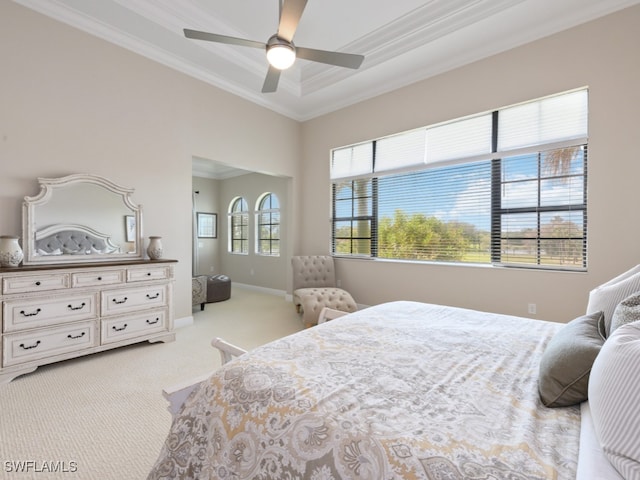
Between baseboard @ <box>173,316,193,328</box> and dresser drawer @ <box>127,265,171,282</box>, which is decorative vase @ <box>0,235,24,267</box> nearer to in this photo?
dresser drawer @ <box>127,265,171,282</box>

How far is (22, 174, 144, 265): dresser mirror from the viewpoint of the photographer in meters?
2.88

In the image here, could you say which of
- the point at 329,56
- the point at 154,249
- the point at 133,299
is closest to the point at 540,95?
the point at 329,56

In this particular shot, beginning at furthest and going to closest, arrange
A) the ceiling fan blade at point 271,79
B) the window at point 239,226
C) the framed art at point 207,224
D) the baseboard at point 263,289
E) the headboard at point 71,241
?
the framed art at point 207,224 → the window at point 239,226 → the baseboard at point 263,289 → the headboard at point 71,241 → the ceiling fan blade at point 271,79

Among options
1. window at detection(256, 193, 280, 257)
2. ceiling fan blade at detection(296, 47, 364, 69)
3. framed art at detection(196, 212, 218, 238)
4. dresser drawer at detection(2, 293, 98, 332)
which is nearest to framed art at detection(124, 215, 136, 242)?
dresser drawer at detection(2, 293, 98, 332)

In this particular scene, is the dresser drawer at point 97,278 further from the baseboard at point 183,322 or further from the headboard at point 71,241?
the baseboard at point 183,322

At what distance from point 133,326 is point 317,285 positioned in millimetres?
2566

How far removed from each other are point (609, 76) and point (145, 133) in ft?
16.3

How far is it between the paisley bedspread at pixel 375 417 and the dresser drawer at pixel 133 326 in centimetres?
238

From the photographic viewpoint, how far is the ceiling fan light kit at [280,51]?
232 cm

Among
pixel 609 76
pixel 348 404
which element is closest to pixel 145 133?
pixel 348 404

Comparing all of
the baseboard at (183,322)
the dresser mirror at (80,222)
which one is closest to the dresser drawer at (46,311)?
the dresser mirror at (80,222)

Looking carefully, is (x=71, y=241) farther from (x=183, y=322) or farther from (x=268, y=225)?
(x=268, y=225)

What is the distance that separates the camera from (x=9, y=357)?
8.11 ft

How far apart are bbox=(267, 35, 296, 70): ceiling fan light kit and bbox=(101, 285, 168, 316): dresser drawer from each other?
2.63m
